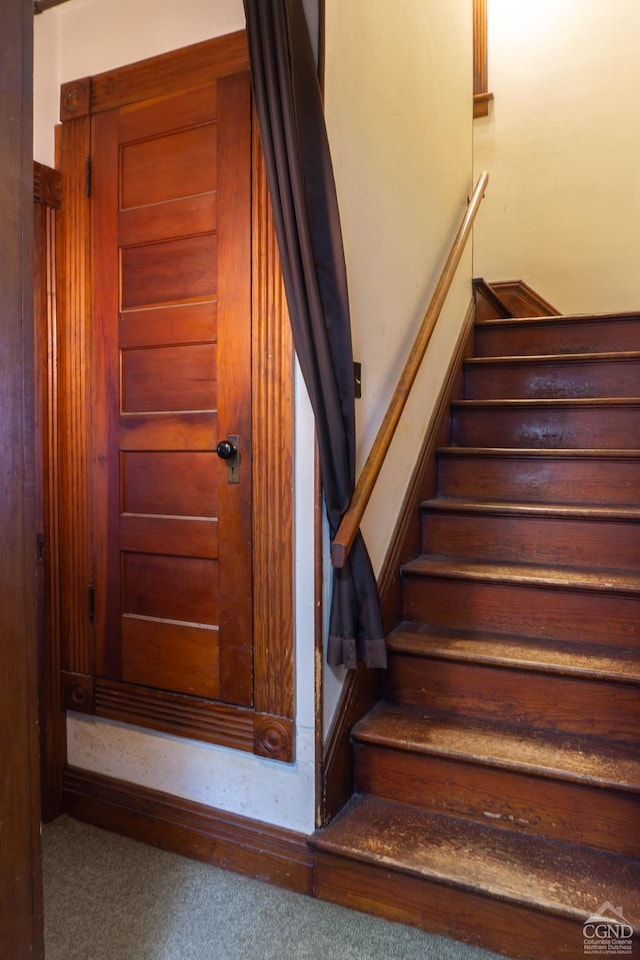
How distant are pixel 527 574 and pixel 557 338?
1446 mm

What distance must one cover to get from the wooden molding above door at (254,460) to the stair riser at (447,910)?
340 millimetres

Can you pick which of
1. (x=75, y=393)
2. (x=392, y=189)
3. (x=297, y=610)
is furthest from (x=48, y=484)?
(x=392, y=189)

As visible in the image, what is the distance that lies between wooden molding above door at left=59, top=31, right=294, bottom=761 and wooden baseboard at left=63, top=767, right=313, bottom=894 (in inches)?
8.4

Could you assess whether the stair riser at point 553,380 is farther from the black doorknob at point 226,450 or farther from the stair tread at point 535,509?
the black doorknob at point 226,450

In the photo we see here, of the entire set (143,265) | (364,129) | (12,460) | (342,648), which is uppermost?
(364,129)

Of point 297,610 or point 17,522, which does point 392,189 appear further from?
point 17,522

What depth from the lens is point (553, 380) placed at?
2717 mm

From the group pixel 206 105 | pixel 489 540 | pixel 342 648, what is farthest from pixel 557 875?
pixel 206 105

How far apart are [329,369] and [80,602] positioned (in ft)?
3.76

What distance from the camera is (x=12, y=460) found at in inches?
34.5

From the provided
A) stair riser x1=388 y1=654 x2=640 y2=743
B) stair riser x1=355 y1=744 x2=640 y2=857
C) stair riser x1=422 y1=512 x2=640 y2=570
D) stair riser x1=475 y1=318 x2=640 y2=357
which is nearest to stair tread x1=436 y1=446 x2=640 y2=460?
stair riser x1=422 y1=512 x2=640 y2=570

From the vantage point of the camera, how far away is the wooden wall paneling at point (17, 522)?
86 centimetres

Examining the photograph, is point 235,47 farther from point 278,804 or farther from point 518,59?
point 518,59

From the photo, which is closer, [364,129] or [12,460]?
[12,460]
